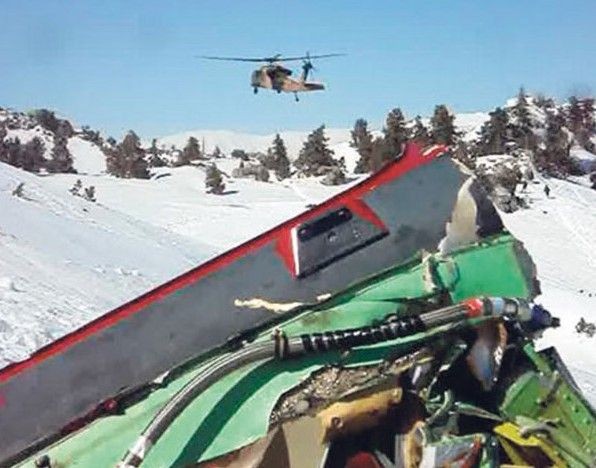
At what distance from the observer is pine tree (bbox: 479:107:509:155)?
105ft

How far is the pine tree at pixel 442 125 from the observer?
31.3 metres

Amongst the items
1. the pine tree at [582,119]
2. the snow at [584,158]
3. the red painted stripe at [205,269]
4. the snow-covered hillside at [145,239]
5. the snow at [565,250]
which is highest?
the pine tree at [582,119]

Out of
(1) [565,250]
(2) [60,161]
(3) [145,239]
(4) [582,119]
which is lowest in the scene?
(1) [565,250]

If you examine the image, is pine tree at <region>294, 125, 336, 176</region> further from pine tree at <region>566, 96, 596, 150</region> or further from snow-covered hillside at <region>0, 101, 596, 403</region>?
pine tree at <region>566, 96, 596, 150</region>

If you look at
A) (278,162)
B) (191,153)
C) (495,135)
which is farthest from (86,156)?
(495,135)

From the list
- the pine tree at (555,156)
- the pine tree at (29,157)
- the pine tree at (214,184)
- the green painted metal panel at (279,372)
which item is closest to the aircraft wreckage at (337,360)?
the green painted metal panel at (279,372)

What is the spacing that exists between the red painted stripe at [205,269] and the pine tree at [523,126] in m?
28.9

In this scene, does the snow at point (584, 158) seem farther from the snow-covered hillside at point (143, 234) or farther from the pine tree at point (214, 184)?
the pine tree at point (214, 184)

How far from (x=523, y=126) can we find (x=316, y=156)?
757 cm

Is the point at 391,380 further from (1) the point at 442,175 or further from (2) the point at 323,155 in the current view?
(2) the point at 323,155

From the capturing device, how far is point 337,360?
3.32 metres

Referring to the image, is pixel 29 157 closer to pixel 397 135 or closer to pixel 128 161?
pixel 128 161

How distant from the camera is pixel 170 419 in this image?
316 centimetres

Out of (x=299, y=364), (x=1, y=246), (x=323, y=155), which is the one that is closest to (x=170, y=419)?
(x=299, y=364)
